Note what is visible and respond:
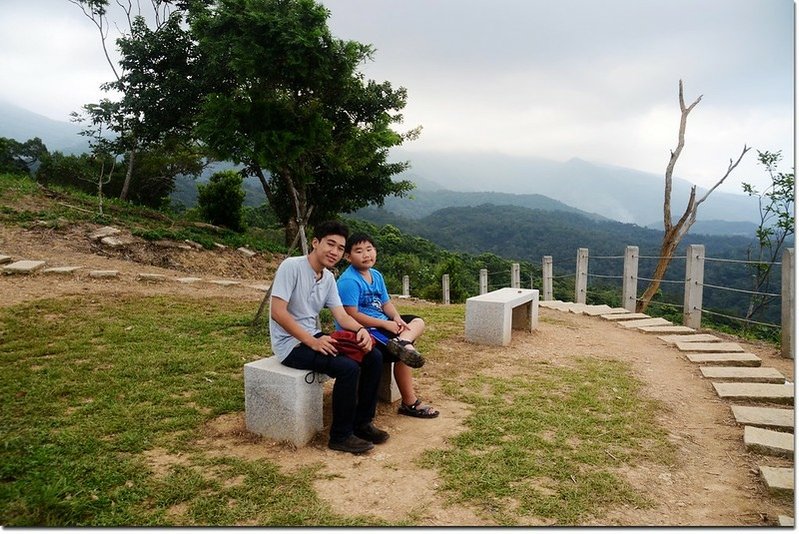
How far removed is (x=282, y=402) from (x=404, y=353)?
0.76 metres

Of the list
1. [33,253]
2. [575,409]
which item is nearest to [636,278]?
[575,409]

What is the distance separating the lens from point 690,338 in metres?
6.21

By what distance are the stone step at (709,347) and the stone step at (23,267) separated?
28.4 ft

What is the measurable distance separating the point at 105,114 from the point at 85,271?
8581mm

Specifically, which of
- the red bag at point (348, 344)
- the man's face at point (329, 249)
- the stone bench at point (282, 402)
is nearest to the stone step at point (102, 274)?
the stone bench at point (282, 402)

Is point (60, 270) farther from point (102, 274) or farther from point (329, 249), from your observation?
point (329, 249)

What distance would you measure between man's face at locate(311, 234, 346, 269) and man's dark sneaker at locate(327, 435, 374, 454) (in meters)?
1.01

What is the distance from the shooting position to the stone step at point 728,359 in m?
5.00

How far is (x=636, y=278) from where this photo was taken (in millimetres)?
8289

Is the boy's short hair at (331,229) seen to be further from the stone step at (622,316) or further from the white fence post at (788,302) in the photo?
the stone step at (622,316)

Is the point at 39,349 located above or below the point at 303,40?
below

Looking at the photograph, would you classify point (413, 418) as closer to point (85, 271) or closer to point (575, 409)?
point (575, 409)

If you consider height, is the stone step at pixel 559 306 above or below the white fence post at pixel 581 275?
below

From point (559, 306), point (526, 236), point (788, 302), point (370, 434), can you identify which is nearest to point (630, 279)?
point (559, 306)
